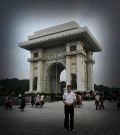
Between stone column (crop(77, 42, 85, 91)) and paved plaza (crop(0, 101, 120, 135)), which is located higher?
stone column (crop(77, 42, 85, 91))

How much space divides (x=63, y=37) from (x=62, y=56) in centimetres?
455

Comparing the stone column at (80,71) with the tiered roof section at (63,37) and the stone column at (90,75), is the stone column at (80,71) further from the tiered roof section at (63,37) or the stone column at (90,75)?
the stone column at (90,75)

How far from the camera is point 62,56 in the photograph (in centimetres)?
3738

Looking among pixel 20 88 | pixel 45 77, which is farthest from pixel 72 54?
pixel 20 88

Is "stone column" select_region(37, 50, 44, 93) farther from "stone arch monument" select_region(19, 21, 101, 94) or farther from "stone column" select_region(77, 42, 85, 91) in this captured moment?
"stone column" select_region(77, 42, 85, 91)

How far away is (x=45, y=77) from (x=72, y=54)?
29.4ft

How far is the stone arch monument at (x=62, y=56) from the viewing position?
112ft

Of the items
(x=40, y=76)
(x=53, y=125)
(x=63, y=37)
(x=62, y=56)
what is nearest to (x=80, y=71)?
(x=62, y=56)

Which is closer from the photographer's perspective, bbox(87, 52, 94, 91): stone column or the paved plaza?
the paved plaza

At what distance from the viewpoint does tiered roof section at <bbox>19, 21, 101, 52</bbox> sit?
110 ft

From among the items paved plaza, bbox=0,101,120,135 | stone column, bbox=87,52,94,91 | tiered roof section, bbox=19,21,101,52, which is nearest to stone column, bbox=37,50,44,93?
tiered roof section, bbox=19,21,101,52

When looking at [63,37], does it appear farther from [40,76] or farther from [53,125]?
[53,125]

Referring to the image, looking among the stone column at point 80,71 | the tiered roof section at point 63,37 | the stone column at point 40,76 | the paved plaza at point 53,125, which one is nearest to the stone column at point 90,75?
the tiered roof section at point 63,37

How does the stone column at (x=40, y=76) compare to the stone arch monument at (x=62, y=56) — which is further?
the stone column at (x=40, y=76)
